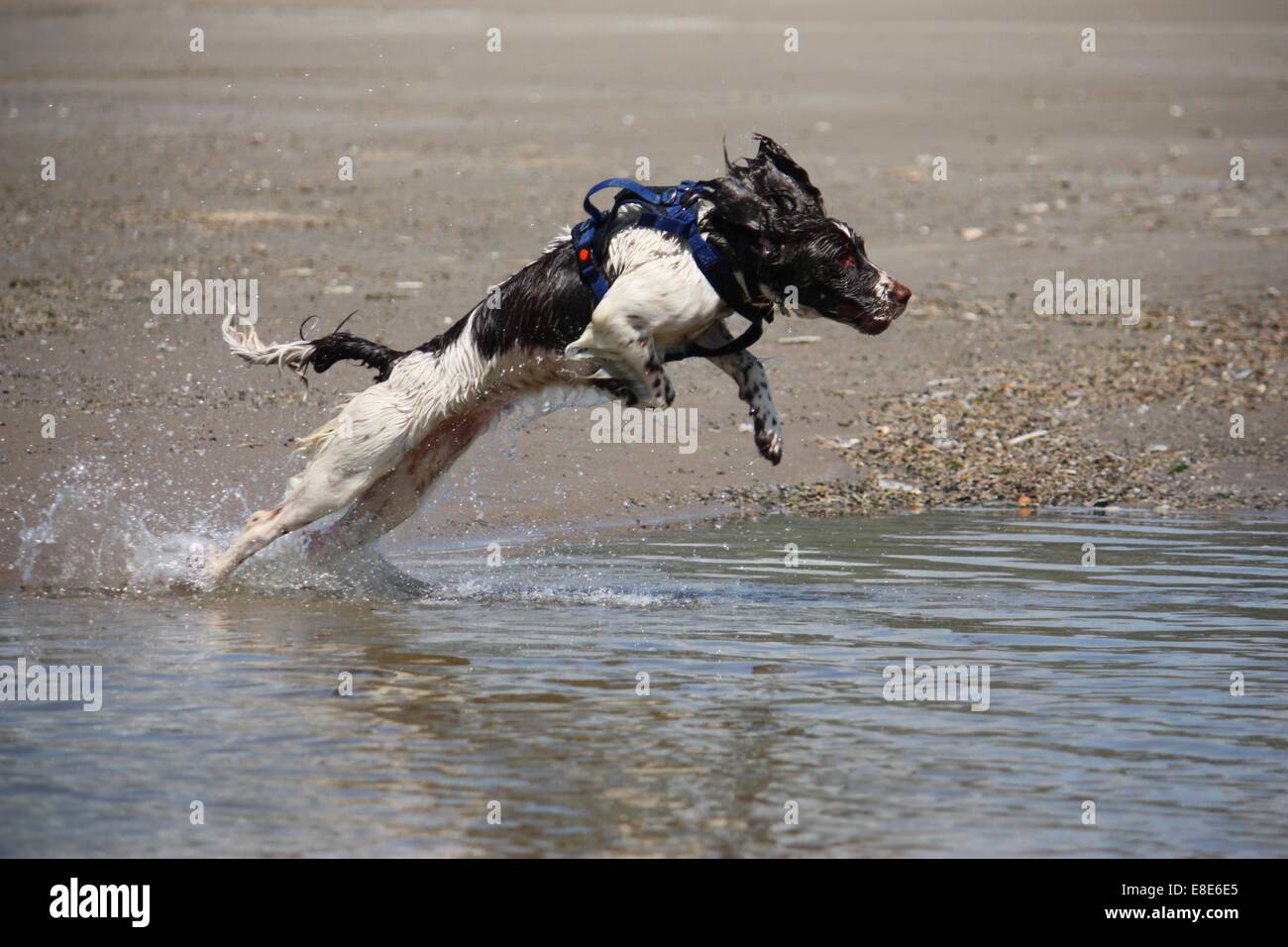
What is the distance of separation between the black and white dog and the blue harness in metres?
0.03

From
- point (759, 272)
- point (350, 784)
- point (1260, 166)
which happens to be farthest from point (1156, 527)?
point (1260, 166)

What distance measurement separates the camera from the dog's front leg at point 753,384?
8195 millimetres

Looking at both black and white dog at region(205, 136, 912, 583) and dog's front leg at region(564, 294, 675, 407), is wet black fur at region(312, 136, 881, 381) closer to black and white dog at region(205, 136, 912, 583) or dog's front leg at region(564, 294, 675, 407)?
black and white dog at region(205, 136, 912, 583)

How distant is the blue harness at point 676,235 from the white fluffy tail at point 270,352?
1365 millimetres

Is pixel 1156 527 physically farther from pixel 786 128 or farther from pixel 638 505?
pixel 786 128

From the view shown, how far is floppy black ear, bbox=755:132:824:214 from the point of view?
785 centimetres

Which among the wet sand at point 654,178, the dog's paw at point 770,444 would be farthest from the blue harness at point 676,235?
the wet sand at point 654,178

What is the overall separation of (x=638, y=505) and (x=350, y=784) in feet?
16.3

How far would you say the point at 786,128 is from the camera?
71.5ft

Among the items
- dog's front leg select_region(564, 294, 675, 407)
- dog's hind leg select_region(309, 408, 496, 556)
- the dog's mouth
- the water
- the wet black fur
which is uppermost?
the wet black fur

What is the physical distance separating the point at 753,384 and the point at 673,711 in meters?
2.07

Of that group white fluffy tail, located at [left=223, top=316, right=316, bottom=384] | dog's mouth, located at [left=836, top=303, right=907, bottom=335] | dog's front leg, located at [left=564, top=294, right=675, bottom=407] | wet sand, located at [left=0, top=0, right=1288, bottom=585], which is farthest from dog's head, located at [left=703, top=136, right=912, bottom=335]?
wet sand, located at [left=0, top=0, right=1288, bottom=585]

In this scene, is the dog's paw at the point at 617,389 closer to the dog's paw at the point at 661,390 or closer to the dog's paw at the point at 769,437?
the dog's paw at the point at 661,390

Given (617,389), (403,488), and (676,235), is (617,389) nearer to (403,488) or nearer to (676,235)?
(676,235)
